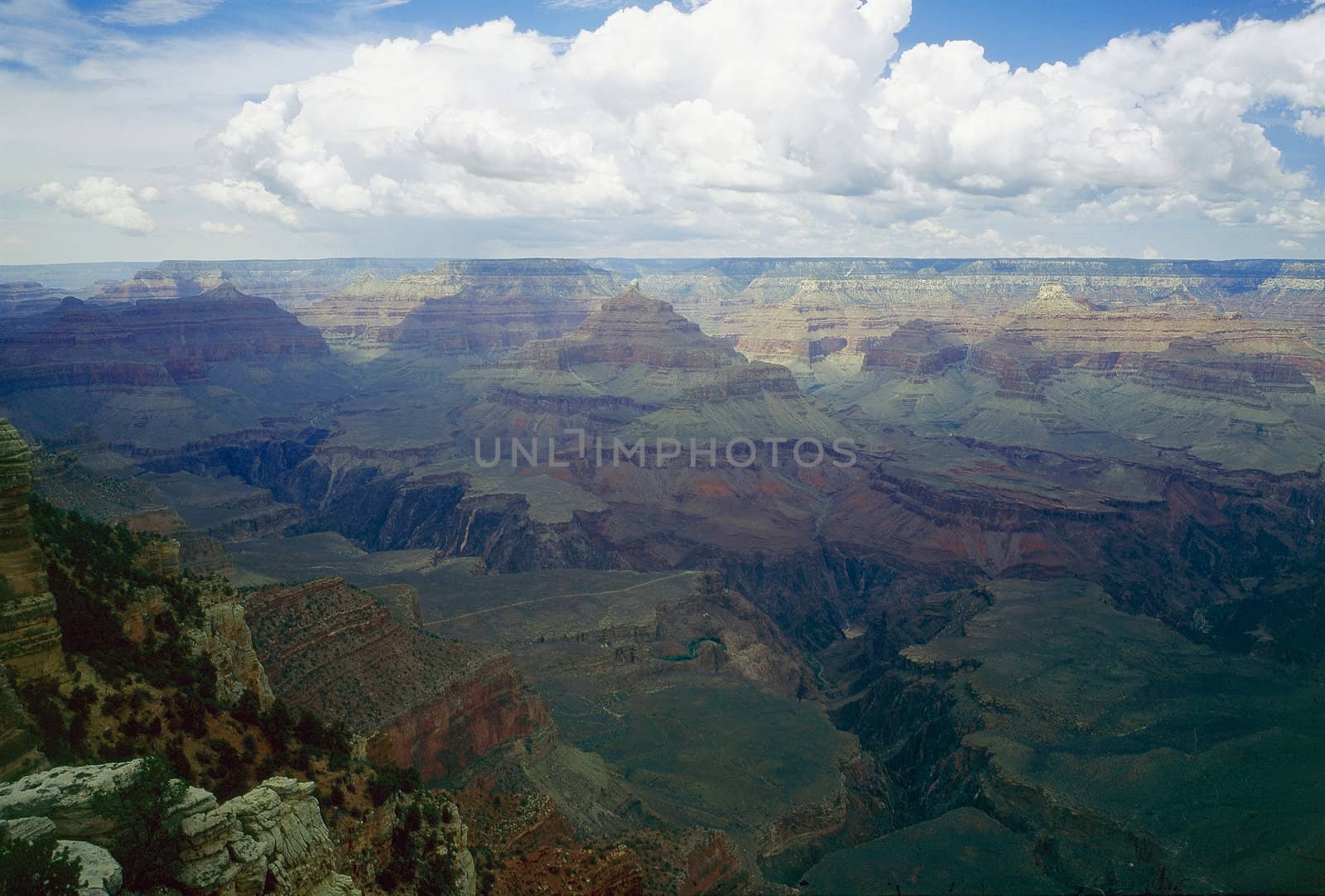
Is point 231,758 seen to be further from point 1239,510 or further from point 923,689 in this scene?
point 1239,510

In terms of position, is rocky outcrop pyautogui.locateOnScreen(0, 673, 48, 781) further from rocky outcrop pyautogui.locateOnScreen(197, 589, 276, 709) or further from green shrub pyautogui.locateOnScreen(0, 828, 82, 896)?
rocky outcrop pyautogui.locateOnScreen(197, 589, 276, 709)

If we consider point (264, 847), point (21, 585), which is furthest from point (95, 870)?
point (21, 585)

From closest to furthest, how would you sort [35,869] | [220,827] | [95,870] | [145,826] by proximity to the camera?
[35,869]
[95,870]
[145,826]
[220,827]

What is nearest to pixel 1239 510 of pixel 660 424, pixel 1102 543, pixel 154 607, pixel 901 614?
pixel 1102 543

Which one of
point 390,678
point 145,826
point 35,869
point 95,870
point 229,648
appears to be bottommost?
point 390,678

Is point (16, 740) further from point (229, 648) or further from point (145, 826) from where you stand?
point (229, 648)

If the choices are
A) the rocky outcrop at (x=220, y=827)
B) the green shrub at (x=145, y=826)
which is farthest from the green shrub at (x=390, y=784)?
the green shrub at (x=145, y=826)
